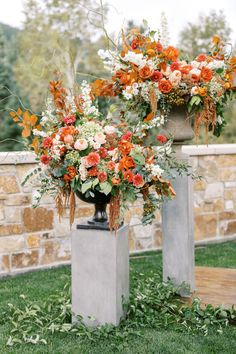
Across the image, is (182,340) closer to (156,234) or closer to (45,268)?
(45,268)

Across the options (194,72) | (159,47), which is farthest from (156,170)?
(159,47)

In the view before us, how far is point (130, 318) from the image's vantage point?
142 inches

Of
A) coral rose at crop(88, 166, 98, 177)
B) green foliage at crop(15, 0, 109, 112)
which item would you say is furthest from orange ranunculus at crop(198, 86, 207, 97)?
green foliage at crop(15, 0, 109, 112)

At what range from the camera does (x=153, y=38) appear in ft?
12.1

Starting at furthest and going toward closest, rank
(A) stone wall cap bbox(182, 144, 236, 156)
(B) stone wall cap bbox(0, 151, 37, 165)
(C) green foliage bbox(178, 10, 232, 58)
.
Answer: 1. (C) green foliage bbox(178, 10, 232, 58)
2. (A) stone wall cap bbox(182, 144, 236, 156)
3. (B) stone wall cap bbox(0, 151, 37, 165)

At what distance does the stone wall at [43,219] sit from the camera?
16.6ft

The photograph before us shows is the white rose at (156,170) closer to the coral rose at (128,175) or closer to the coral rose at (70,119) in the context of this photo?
the coral rose at (128,175)

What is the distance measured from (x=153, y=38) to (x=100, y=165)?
1.09 m

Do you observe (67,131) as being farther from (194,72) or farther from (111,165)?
(194,72)

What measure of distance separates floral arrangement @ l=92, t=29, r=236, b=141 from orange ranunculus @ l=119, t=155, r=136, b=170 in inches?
19.5

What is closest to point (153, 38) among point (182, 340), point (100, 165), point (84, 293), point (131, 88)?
point (131, 88)

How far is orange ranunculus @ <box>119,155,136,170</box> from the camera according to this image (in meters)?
3.06

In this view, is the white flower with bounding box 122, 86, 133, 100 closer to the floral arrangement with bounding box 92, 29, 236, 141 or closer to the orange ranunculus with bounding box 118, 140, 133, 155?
the floral arrangement with bounding box 92, 29, 236, 141

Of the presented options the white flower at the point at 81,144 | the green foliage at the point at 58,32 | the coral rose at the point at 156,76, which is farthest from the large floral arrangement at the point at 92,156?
the green foliage at the point at 58,32
